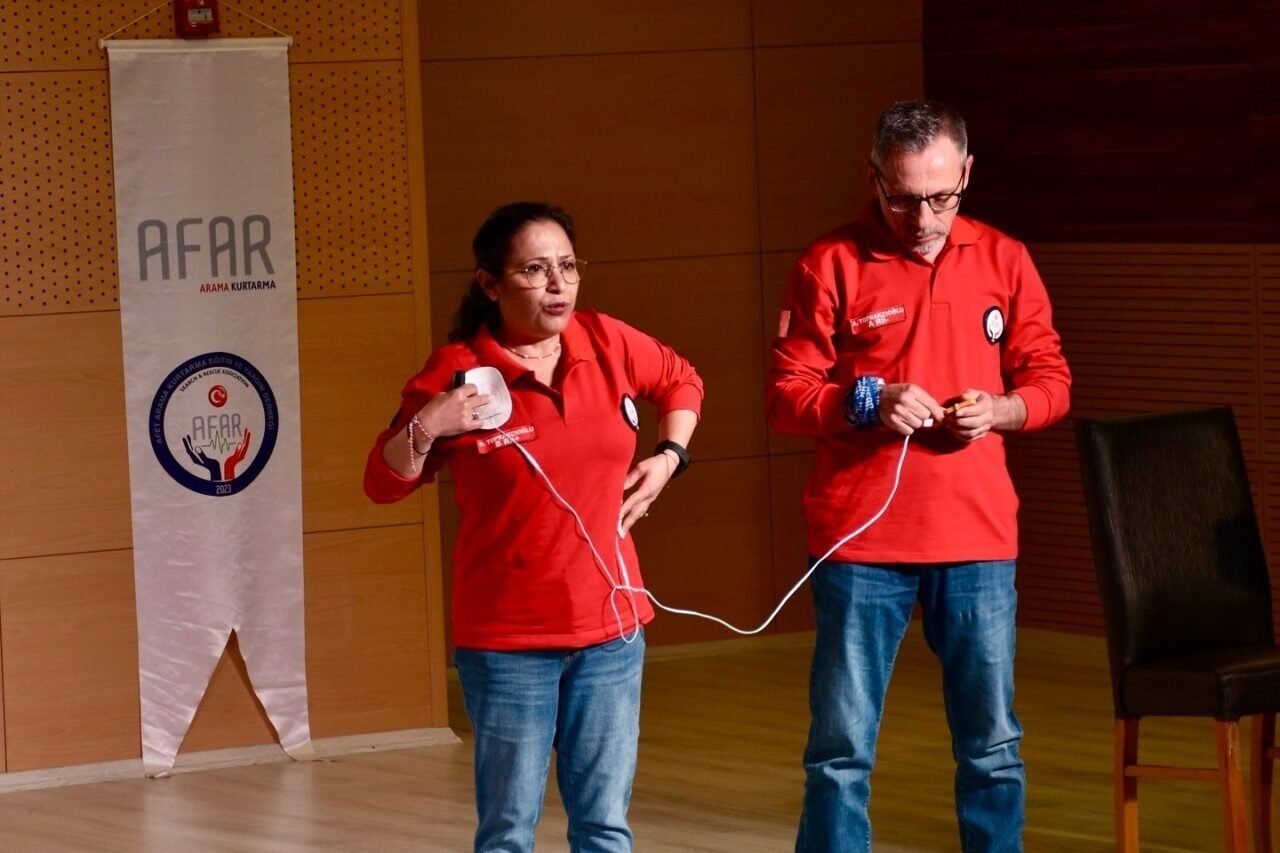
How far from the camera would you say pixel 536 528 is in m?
3.18

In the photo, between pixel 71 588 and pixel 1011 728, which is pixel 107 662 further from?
pixel 1011 728

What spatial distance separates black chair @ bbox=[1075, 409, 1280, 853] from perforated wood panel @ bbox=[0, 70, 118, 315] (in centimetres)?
278

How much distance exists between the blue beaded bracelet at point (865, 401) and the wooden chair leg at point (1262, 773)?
1.35 m

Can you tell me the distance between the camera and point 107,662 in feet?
18.5

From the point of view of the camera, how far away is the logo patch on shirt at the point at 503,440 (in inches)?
125

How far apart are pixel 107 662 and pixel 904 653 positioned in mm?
2713

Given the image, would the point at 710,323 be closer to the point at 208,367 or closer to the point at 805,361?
the point at 208,367

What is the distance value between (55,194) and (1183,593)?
3130 mm

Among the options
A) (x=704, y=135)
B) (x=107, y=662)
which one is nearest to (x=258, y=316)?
(x=107, y=662)

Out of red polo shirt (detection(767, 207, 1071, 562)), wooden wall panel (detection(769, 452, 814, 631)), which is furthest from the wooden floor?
red polo shirt (detection(767, 207, 1071, 562))

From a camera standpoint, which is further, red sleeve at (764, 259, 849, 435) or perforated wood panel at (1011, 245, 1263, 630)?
perforated wood panel at (1011, 245, 1263, 630)

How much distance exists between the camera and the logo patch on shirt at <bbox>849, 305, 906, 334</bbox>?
357 cm

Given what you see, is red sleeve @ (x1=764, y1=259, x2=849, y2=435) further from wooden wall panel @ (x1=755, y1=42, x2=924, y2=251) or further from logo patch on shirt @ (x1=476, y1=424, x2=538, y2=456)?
wooden wall panel @ (x1=755, y1=42, x2=924, y2=251)

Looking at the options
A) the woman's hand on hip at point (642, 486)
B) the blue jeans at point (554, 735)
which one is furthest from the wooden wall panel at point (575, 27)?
the blue jeans at point (554, 735)
